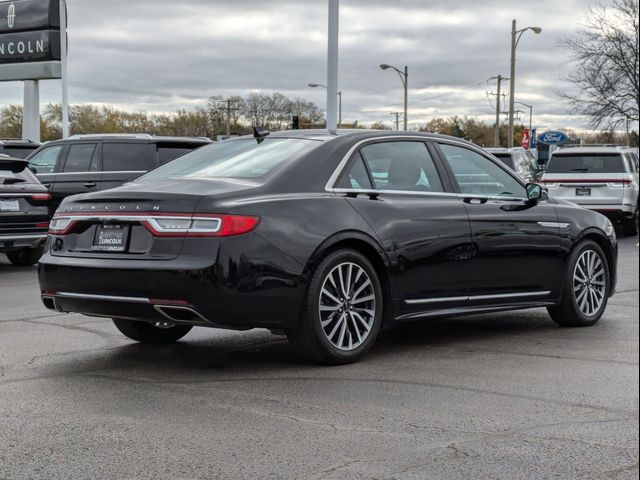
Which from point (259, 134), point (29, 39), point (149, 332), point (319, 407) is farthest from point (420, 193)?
point (29, 39)

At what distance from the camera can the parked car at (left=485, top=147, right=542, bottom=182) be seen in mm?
23500

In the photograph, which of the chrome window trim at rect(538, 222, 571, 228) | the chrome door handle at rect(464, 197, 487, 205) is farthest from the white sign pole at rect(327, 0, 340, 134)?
the chrome door handle at rect(464, 197, 487, 205)

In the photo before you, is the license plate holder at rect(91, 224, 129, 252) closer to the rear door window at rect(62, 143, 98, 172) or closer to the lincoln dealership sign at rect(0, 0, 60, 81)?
the rear door window at rect(62, 143, 98, 172)

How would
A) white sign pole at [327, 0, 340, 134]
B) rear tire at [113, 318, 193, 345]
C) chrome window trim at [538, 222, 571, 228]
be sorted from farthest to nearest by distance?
white sign pole at [327, 0, 340, 134], chrome window trim at [538, 222, 571, 228], rear tire at [113, 318, 193, 345]

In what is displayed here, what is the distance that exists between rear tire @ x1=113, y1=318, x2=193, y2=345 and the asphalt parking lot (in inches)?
3.2

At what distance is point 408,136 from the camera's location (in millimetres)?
7590

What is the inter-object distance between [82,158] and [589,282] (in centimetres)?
1112

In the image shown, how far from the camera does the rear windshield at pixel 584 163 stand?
70.5 ft

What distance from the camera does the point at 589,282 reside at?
853 cm

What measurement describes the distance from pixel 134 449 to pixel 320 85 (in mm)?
57174

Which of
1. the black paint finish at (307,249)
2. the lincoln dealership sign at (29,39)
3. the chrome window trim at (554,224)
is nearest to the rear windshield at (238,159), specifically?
the black paint finish at (307,249)

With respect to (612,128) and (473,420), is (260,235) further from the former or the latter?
(612,128)

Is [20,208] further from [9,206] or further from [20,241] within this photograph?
[20,241]

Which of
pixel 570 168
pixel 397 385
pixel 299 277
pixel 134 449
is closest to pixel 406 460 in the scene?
pixel 134 449
